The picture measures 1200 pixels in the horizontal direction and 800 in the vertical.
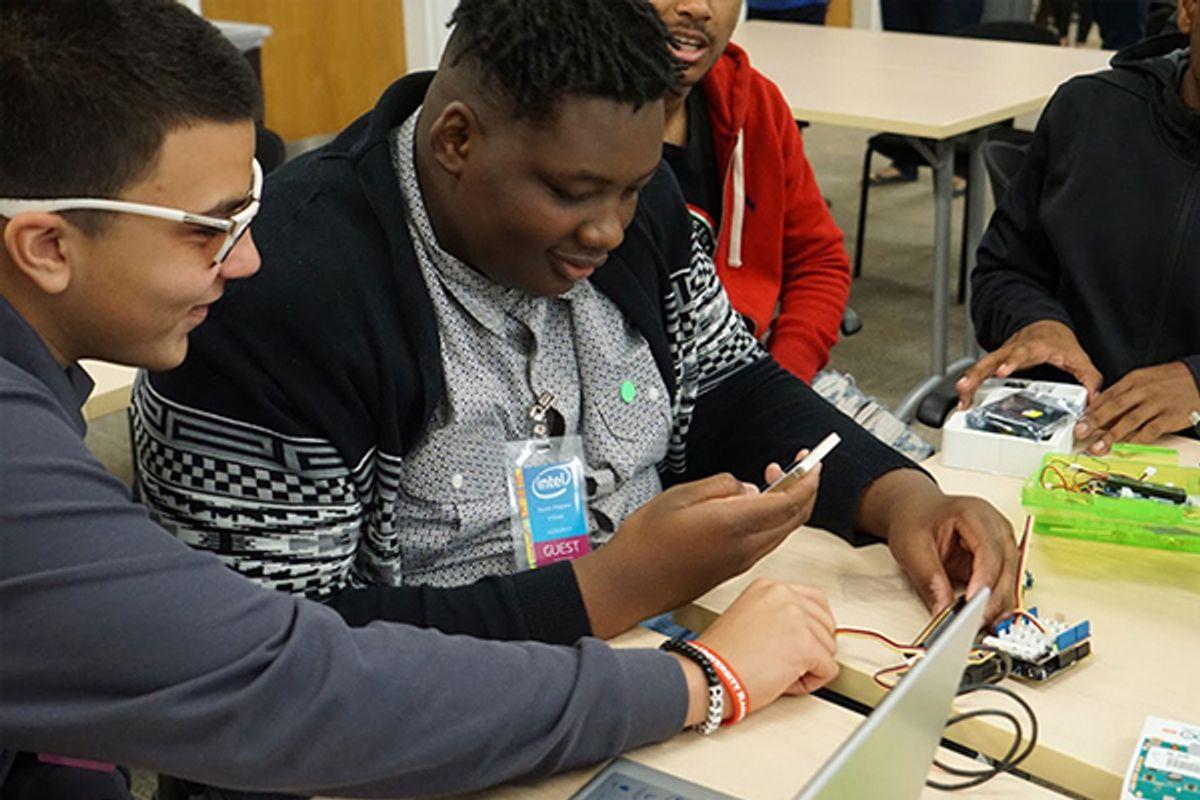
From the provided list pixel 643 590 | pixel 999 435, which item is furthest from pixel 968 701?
pixel 999 435

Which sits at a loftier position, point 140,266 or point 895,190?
point 140,266

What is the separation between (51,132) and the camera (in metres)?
0.95

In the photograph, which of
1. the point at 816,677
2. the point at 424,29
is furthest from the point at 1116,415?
the point at 424,29

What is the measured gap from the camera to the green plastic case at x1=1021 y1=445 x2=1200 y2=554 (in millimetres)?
1439

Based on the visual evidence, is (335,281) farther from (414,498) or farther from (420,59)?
(420,59)

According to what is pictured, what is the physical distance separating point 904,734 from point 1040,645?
0.48m

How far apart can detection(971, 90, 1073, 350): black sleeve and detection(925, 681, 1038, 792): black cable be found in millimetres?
1017

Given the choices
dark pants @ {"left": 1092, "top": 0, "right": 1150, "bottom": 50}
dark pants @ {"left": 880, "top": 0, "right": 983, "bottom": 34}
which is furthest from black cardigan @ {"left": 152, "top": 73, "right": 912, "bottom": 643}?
dark pants @ {"left": 1092, "top": 0, "right": 1150, "bottom": 50}

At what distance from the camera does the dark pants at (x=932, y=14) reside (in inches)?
229

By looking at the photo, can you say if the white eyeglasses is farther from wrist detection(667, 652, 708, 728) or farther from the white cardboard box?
the white cardboard box

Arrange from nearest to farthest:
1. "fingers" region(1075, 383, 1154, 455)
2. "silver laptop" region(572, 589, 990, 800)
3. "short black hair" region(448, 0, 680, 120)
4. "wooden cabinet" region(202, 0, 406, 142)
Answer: "silver laptop" region(572, 589, 990, 800) → "short black hair" region(448, 0, 680, 120) → "fingers" region(1075, 383, 1154, 455) → "wooden cabinet" region(202, 0, 406, 142)

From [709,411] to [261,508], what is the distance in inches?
25.2

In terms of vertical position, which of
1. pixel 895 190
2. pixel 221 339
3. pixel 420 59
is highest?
pixel 221 339

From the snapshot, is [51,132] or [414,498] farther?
[414,498]
